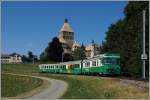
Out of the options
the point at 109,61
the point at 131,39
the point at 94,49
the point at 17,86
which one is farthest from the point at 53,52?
the point at 109,61

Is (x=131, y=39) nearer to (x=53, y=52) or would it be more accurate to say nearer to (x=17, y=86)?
(x=17, y=86)

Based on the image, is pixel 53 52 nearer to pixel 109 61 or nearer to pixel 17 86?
pixel 17 86

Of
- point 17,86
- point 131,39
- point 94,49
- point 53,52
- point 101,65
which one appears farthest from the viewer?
point 53,52

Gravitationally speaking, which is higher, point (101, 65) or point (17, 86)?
point (101, 65)

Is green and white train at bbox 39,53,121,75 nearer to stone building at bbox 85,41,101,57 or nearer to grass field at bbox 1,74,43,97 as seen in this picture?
grass field at bbox 1,74,43,97

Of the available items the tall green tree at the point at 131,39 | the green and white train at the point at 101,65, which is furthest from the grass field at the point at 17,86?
the tall green tree at the point at 131,39

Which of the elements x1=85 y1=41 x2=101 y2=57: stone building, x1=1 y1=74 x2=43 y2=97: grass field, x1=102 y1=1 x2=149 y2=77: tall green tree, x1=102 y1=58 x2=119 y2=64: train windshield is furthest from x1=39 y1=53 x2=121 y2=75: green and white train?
x1=85 y1=41 x2=101 y2=57: stone building

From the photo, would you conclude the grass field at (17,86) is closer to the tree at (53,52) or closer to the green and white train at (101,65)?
the green and white train at (101,65)

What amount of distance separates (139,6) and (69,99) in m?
29.4

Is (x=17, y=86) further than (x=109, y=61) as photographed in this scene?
Yes

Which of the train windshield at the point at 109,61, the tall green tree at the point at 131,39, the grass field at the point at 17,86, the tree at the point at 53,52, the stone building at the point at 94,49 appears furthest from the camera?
the tree at the point at 53,52

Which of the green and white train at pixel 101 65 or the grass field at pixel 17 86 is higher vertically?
the green and white train at pixel 101 65

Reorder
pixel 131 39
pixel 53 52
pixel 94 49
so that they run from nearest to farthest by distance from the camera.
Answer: pixel 131 39 → pixel 94 49 → pixel 53 52

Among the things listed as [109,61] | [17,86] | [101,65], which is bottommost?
[17,86]
